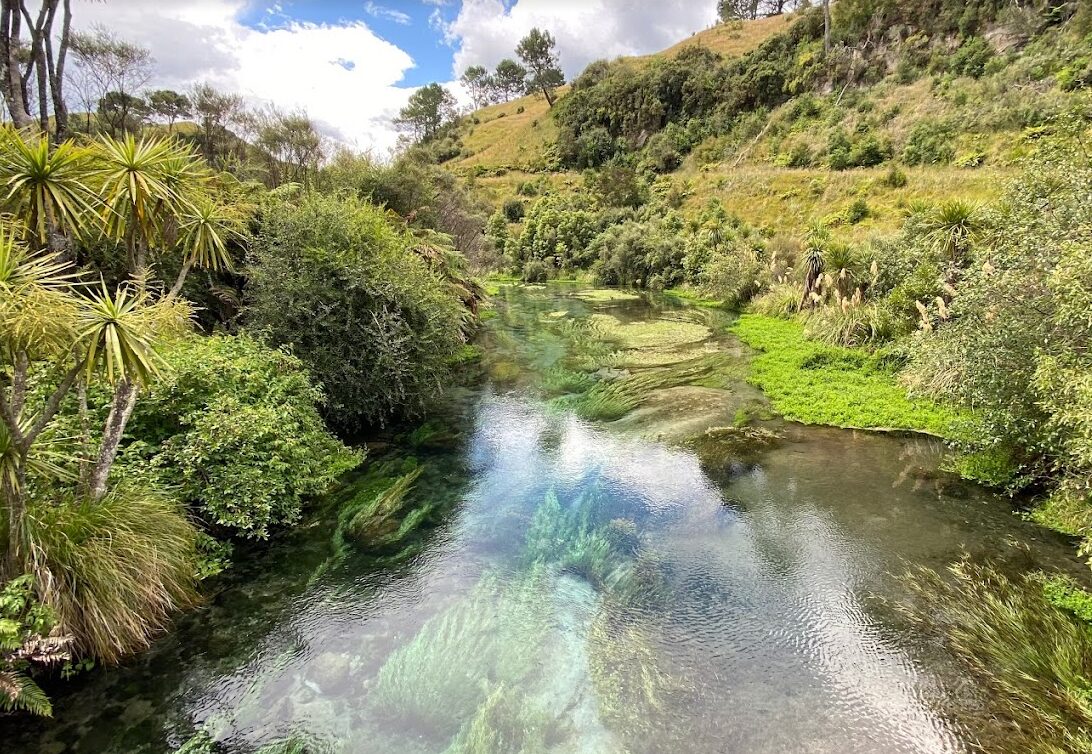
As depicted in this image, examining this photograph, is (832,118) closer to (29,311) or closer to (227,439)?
(227,439)

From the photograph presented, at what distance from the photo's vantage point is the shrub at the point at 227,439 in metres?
9.03

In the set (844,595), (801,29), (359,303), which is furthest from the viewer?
(801,29)

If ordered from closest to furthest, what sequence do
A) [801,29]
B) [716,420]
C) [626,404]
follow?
[716,420], [626,404], [801,29]

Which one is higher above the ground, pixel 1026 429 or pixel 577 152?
pixel 577 152

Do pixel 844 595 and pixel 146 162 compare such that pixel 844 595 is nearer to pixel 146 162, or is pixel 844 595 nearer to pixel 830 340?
pixel 146 162

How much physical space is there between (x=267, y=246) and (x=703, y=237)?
35981 mm

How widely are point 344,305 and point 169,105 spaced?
127 feet

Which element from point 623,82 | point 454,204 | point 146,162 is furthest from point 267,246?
point 623,82

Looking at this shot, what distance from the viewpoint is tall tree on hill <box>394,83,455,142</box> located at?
11675cm

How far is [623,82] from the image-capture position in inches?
3415

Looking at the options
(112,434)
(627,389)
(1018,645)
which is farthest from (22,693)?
(627,389)

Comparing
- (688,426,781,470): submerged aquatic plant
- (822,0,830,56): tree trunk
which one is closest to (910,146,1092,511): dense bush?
(688,426,781,470): submerged aquatic plant

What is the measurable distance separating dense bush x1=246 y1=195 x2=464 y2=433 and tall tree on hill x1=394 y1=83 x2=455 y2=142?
11401 centimetres

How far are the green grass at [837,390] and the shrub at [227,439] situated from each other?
13.2 m
